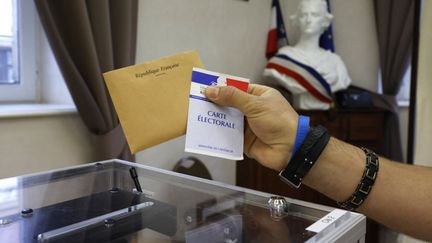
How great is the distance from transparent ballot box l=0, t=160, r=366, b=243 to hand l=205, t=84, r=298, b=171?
11cm

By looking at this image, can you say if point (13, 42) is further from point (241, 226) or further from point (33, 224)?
point (241, 226)

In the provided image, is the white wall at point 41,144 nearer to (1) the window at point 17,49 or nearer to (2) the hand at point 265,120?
(1) the window at point 17,49

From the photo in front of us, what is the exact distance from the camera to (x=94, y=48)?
1397 mm

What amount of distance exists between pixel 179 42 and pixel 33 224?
1.37 metres

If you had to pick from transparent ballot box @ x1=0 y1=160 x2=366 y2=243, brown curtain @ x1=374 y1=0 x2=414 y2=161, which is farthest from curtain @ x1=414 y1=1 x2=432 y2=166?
transparent ballot box @ x1=0 y1=160 x2=366 y2=243

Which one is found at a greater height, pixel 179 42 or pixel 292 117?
pixel 179 42

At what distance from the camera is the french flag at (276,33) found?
2271mm

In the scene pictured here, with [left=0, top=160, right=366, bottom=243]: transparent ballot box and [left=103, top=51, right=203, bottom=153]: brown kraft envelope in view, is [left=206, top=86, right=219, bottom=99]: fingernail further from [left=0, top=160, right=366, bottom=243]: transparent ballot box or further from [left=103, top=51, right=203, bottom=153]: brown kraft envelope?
[left=0, top=160, right=366, bottom=243]: transparent ballot box

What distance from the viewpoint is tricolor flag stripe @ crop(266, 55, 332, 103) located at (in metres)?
2.02

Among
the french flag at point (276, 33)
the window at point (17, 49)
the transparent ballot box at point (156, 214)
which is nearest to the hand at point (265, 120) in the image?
the transparent ballot box at point (156, 214)

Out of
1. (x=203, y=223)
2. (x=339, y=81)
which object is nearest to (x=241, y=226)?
(x=203, y=223)

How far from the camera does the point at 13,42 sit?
1.58m

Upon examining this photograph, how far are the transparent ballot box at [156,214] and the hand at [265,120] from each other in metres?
0.11

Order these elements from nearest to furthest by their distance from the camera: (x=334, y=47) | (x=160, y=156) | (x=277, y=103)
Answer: (x=277, y=103), (x=160, y=156), (x=334, y=47)
